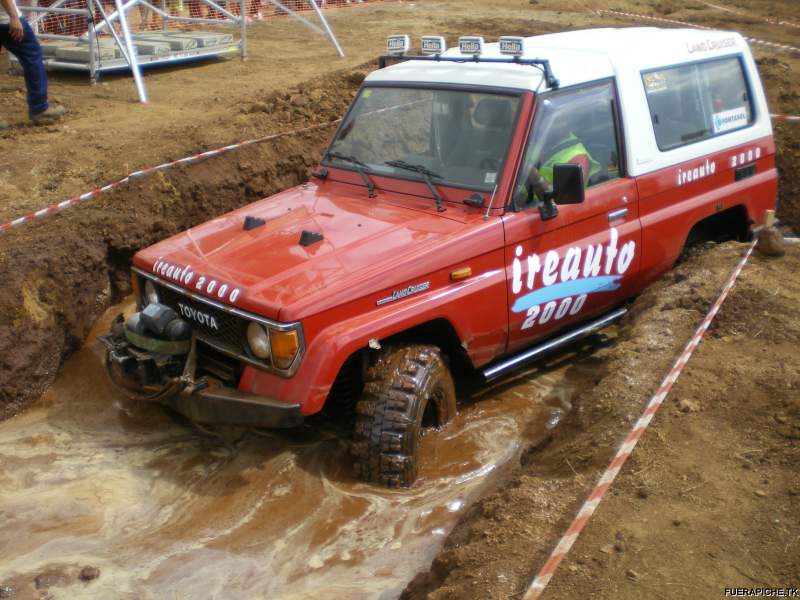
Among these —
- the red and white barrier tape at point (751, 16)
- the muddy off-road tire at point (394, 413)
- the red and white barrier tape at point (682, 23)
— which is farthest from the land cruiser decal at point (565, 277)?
the red and white barrier tape at point (751, 16)

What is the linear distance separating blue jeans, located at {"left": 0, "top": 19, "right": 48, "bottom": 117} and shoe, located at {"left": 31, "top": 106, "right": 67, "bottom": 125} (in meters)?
0.13

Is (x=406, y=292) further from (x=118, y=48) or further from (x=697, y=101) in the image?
(x=118, y=48)

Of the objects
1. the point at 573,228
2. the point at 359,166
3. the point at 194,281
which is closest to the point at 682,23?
the point at 573,228

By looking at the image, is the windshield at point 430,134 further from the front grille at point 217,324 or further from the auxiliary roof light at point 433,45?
the front grille at point 217,324

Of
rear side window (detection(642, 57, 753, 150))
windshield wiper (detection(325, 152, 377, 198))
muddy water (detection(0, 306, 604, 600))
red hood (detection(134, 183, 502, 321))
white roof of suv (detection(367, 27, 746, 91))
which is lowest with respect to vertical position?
muddy water (detection(0, 306, 604, 600))

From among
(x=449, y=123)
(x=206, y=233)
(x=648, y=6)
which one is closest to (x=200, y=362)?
(x=206, y=233)

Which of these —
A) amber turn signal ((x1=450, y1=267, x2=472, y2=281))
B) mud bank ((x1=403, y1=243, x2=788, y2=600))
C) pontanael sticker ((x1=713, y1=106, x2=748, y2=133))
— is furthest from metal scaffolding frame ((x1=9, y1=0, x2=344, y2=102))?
mud bank ((x1=403, y1=243, x2=788, y2=600))

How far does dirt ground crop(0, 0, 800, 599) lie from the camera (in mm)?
3516

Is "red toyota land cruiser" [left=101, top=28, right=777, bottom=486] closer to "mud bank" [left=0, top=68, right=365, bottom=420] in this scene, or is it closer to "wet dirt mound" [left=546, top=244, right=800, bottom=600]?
"wet dirt mound" [left=546, top=244, right=800, bottom=600]

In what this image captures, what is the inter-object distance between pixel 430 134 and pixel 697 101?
6.86ft

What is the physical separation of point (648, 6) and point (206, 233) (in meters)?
15.6

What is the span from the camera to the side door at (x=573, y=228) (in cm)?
527

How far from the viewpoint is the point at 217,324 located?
188 inches

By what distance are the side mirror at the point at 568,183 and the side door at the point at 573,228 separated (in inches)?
9.4
